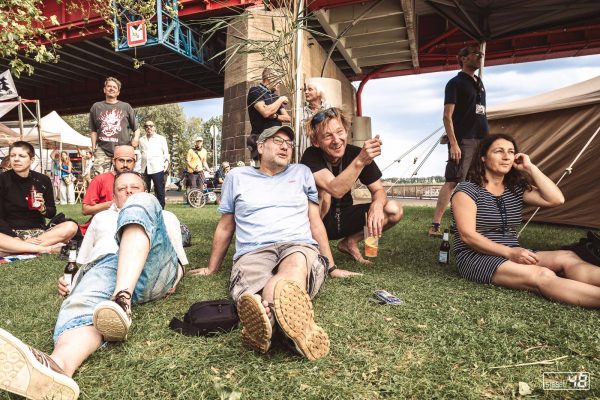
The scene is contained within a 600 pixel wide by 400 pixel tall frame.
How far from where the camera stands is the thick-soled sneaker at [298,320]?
1.57 m

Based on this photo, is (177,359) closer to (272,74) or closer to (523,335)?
(523,335)

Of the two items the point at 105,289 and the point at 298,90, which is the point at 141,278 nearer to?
the point at 105,289

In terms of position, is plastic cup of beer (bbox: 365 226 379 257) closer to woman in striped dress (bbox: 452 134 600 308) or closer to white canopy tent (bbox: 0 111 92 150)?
woman in striped dress (bbox: 452 134 600 308)

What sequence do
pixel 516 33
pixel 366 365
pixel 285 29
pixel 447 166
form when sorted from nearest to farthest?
1. pixel 366 365
2. pixel 285 29
3. pixel 447 166
4. pixel 516 33

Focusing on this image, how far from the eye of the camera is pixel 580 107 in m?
5.51

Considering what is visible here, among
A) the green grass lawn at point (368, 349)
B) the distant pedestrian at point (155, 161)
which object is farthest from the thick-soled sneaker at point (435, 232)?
the distant pedestrian at point (155, 161)

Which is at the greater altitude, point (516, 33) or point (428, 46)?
point (428, 46)

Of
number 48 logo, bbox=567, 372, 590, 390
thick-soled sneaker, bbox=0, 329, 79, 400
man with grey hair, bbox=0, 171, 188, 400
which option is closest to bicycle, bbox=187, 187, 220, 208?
man with grey hair, bbox=0, 171, 188, 400

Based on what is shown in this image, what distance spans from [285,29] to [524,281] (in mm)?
2723

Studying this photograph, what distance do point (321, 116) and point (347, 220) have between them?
105 cm

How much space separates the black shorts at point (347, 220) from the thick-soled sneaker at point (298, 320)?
190 centimetres

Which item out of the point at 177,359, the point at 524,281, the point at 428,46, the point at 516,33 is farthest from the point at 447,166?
the point at 428,46

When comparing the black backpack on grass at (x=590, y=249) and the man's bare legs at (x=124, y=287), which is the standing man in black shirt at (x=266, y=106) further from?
the black backpack on grass at (x=590, y=249)

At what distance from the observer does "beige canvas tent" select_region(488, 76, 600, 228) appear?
5.44 meters
